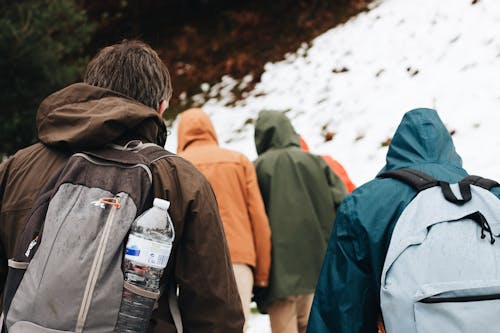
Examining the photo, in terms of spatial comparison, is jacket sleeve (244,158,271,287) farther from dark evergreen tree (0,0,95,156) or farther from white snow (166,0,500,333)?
dark evergreen tree (0,0,95,156)

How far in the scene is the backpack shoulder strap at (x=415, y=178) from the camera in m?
2.47

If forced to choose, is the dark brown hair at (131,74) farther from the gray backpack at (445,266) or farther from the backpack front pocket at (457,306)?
the backpack front pocket at (457,306)

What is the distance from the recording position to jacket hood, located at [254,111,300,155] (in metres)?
5.47

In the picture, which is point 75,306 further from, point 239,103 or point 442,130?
point 239,103

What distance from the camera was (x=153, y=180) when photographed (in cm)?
221

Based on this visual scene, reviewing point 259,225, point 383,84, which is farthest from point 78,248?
point 383,84

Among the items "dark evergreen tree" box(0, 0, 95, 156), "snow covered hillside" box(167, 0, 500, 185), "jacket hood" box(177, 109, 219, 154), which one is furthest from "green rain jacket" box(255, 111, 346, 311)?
"dark evergreen tree" box(0, 0, 95, 156)

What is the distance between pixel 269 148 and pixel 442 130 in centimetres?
291

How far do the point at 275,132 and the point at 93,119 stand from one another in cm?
338

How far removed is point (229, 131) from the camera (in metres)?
A: 11.7

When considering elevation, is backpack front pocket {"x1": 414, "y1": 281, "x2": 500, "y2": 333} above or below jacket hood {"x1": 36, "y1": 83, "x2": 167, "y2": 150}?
below

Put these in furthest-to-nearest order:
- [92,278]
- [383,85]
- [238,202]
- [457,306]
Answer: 1. [383,85]
2. [238,202]
3. [457,306]
4. [92,278]

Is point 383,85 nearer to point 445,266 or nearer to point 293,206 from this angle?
point 293,206

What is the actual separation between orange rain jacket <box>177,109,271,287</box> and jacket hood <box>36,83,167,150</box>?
7.97 feet
